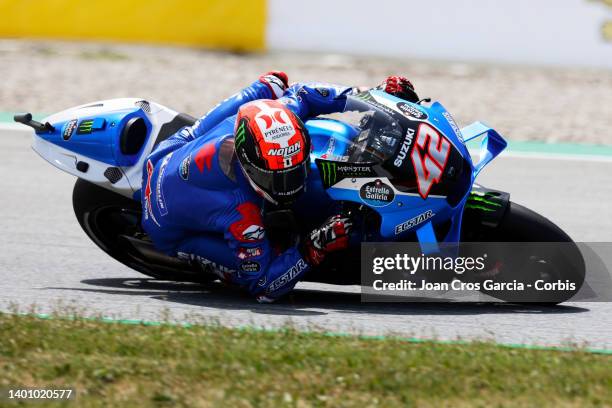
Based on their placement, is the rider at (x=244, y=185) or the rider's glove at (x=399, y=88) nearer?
the rider at (x=244, y=185)

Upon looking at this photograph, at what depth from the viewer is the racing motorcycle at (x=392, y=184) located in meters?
5.64

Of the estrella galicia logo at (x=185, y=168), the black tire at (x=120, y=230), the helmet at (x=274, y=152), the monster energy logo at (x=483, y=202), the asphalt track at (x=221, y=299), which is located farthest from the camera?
the black tire at (x=120, y=230)

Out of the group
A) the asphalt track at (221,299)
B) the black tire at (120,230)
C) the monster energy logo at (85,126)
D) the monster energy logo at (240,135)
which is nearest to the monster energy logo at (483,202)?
the asphalt track at (221,299)

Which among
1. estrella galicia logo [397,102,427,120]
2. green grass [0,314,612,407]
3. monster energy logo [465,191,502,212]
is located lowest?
green grass [0,314,612,407]

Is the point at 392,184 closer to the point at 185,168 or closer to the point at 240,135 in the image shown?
the point at 240,135

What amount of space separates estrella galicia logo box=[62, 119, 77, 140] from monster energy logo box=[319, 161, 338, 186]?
5.13ft

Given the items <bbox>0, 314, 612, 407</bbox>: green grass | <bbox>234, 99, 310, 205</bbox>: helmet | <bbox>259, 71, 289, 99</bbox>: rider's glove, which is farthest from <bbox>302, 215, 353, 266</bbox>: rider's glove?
<bbox>259, 71, 289, 99</bbox>: rider's glove

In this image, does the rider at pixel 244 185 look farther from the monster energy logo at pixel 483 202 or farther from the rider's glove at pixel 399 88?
the monster energy logo at pixel 483 202

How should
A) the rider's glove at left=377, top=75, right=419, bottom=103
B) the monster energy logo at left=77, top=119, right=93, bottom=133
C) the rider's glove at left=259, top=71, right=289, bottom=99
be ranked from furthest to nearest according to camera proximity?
the monster energy logo at left=77, top=119, right=93, bottom=133
the rider's glove at left=259, top=71, right=289, bottom=99
the rider's glove at left=377, top=75, right=419, bottom=103

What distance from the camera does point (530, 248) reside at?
5820mm

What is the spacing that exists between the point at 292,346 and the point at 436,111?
1.54 m

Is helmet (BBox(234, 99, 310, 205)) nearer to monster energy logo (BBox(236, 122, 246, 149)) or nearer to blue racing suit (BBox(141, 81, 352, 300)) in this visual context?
monster energy logo (BBox(236, 122, 246, 149))

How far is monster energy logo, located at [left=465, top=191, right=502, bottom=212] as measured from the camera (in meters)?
5.77

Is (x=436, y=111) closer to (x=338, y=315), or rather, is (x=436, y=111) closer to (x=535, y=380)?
(x=338, y=315)
